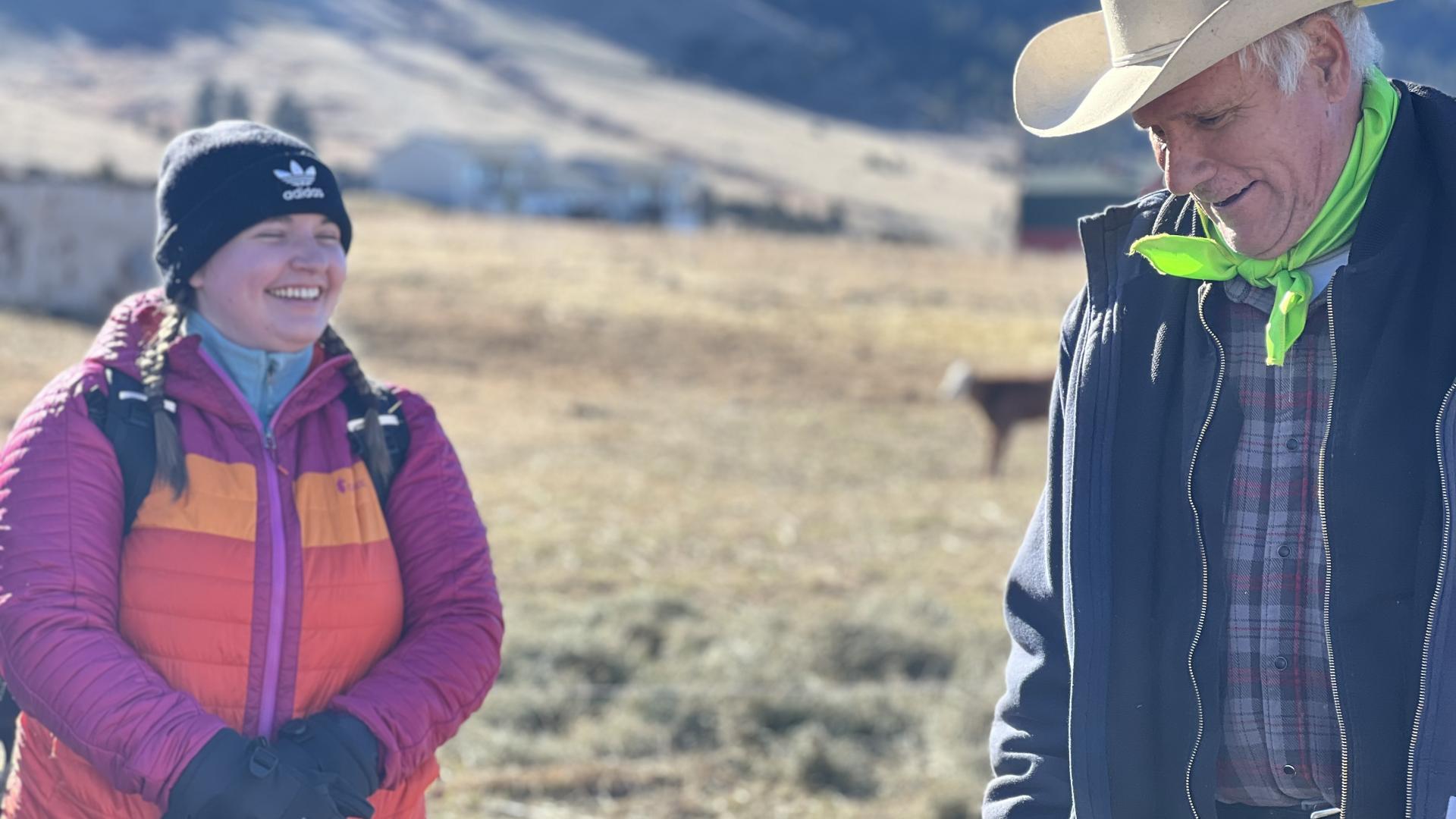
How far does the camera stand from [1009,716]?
2.31 metres

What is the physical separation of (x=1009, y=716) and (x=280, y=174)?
141 cm

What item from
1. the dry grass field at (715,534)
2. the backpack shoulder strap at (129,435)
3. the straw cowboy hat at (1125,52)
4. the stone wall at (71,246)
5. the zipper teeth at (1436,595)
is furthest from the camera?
the stone wall at (71,246)

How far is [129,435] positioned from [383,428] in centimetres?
39

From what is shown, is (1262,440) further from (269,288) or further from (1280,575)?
(269,288)

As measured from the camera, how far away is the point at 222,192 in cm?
260

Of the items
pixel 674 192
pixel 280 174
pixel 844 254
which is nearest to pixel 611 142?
pixel 674 192

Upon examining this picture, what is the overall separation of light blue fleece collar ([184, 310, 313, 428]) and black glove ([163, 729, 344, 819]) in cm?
54

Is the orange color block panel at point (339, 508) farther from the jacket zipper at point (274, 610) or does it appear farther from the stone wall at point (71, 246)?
the stone wall at point (71, 246)

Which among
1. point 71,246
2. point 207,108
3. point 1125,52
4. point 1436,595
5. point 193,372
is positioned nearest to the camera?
point 1436,595

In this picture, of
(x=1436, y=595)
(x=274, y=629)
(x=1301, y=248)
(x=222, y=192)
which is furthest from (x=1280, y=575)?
(x=222, y=192)

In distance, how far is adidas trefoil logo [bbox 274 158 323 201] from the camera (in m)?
2.62

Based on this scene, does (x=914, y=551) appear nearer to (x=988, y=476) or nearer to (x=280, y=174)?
(x=988, y=476)

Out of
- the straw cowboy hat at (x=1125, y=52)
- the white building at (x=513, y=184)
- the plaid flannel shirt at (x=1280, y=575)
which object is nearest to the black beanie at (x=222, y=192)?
the straw cowboy hat at (x=1125, y=52)

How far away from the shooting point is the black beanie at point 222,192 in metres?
2.60
